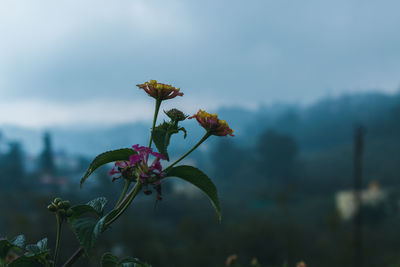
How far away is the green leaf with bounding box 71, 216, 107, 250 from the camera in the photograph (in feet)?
2.08

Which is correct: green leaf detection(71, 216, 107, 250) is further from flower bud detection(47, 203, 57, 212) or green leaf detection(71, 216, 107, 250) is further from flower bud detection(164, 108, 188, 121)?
flower bud detection(164, 108, 188, 121)

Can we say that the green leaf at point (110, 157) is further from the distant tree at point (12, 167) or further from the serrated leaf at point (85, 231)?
the distant tree at point (12, 167)

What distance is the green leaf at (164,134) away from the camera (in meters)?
0.80

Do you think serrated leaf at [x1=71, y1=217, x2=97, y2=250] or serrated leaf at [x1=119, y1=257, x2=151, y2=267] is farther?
serrated leaf at [x1=119, y1=257, x2=151, y2=267]

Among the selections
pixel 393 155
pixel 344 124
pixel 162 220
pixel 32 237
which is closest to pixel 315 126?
pixel 344 124

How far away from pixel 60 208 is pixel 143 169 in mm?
182

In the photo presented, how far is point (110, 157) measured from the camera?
802mm

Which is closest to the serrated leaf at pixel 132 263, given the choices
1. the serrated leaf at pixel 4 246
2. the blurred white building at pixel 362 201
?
the serrated leaf at pixel 4 246

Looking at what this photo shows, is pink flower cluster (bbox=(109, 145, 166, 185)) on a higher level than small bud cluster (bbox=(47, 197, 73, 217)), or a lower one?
higher

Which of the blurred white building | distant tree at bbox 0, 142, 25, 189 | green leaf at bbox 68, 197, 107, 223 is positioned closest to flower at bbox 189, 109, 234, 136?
green leaf at bbox 68, 197, 107, 223

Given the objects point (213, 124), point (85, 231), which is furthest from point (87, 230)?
point (213, 124)

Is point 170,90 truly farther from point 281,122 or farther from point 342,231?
point 281,122

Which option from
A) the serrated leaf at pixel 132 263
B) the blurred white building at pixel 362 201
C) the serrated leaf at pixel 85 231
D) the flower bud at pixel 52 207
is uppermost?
the flower bud at pixel 52 207

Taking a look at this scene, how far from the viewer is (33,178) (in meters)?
36.8
